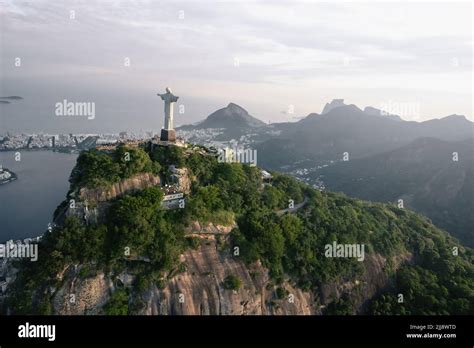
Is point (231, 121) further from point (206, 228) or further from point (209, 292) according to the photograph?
point (209, 292)

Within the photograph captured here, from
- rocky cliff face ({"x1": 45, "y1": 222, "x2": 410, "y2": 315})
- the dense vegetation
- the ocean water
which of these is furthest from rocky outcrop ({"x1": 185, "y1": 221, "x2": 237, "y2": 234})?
the ocean water

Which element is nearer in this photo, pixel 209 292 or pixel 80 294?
pixel 80 294

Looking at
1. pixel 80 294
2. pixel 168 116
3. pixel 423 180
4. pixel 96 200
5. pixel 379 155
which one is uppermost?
pixel 168 116

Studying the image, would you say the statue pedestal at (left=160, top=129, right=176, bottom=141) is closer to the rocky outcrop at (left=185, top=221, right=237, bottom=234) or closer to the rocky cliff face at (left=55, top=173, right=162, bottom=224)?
the rocky cliff face at (left=55, top=173, right=162, bottom=224)

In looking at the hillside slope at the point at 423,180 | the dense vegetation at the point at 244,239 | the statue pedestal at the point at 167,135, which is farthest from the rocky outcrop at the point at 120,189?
the hillside slope at the point at 423,180

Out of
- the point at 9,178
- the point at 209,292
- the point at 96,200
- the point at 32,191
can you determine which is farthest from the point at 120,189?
the point at 9,178

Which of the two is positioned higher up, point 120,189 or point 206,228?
point 120,189
